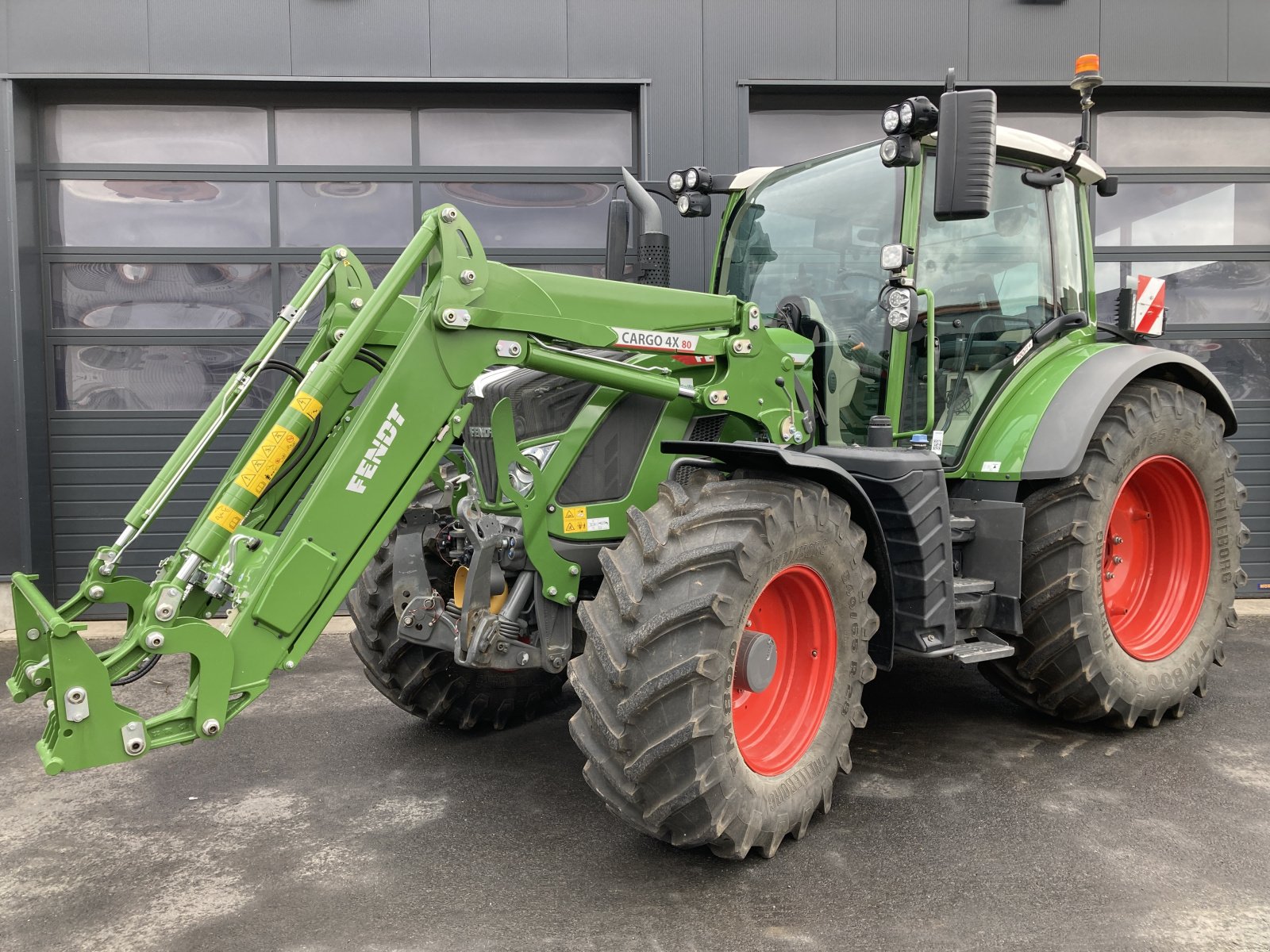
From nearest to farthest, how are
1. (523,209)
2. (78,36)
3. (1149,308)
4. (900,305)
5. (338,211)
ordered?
1. (900,305)
2. (1149,308)
3. (78,36)
4. (338,211)
5. (523,209)

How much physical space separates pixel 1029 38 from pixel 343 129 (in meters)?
4.73

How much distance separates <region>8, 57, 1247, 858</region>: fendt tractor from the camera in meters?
2.73

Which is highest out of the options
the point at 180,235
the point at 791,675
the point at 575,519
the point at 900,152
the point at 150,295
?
the point at 180,235

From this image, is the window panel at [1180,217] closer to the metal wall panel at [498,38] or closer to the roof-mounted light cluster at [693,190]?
the roof-mounted light cluster at [693,190]

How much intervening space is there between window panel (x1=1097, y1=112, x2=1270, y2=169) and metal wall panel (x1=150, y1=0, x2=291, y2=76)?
572cm

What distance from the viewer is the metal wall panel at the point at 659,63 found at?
21.3 feet

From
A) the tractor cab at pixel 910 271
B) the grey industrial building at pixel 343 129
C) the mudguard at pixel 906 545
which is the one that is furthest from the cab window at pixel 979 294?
the grey industrial building at pixel 343 129

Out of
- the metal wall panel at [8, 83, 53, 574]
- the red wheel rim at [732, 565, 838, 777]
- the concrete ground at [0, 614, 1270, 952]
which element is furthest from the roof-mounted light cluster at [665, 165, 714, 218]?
the metal wall panel at [8, 83, 53, 574]

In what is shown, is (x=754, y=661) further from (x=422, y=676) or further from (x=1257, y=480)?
(x=1257, y=480)

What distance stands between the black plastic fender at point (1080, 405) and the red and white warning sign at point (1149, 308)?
1.84ft

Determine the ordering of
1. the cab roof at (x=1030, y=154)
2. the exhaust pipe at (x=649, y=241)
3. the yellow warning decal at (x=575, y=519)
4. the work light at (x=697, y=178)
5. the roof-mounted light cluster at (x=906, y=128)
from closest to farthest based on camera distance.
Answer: the yellow warning decal at (x=575, y=519)
the roof-mounted light cluster at (x=906, y=128)
the cab roof at (x=1030, y=154)
the exhaust pipe at (x=649, y=241)
the work light at (x=697, y=178)

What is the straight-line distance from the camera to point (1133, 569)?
4.57m

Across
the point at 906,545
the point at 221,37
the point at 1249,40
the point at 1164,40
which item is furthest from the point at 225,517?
the point at 1249,40

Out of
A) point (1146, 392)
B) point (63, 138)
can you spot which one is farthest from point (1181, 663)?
point (63, 138)
